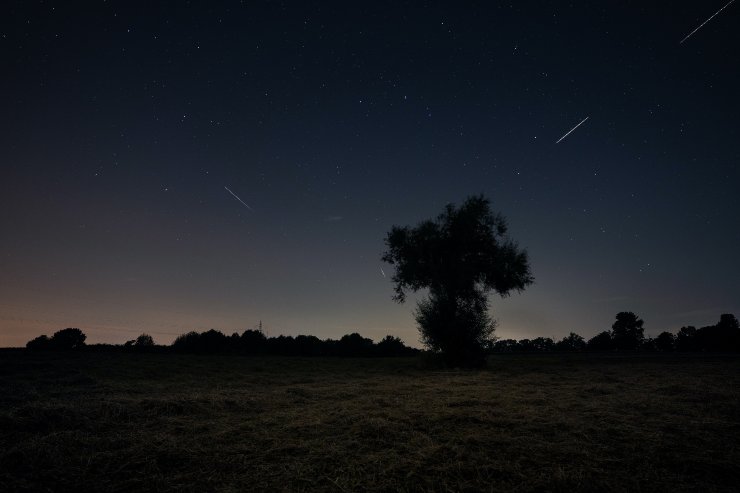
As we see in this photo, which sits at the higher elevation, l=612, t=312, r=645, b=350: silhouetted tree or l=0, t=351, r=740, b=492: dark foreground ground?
l=612, t=312, r=645, b=350: silhouetted tree

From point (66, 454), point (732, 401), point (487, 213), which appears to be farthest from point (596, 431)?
point (487, 213)

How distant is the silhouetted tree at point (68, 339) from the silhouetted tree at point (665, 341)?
91.6 metres

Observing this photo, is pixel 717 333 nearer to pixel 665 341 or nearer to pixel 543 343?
pixel 665 341

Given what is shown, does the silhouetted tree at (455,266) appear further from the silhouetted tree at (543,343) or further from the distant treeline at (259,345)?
the silhouetted tree at (543,343)

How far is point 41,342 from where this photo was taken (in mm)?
33156

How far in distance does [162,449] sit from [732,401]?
36.4 feet

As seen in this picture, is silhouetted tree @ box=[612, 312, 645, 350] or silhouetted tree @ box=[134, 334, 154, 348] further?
silhouetted tree @ box=[612, 312, 645, 350]

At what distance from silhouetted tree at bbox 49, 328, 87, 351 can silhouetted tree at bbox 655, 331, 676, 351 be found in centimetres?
9161

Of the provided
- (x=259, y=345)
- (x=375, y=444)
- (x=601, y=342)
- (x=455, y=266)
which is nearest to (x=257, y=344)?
(x=259, y=345)

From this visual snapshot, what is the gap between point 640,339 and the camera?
→ 74.4 meters

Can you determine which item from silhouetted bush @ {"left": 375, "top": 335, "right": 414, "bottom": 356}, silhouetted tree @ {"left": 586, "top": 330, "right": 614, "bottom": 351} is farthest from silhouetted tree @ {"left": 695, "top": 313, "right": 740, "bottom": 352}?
silhouetted bush @ {"left": 375, "top": 335, "right": 414, "bottom": 356}

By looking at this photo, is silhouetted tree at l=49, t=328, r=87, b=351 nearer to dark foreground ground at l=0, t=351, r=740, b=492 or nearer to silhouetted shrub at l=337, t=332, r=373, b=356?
silhouetted shrub at l=337, t=332, r=373, b=356

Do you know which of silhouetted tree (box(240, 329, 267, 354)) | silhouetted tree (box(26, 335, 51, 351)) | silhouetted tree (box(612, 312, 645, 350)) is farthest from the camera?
silhouetted tree (box(612, 312, 645, 350))

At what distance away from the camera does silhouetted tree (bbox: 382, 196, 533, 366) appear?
2253 cm
